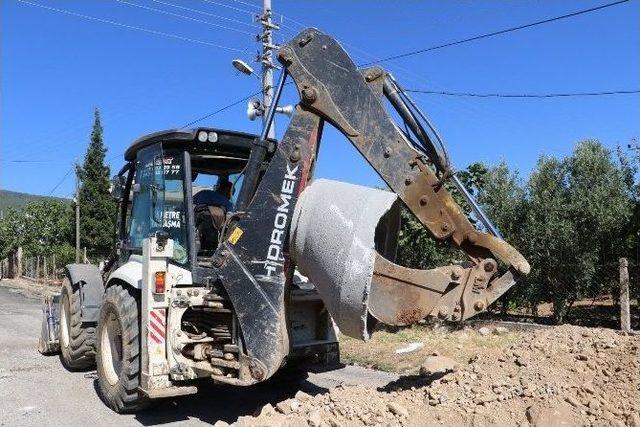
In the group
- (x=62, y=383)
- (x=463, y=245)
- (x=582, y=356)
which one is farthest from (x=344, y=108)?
(x=62, y=383)

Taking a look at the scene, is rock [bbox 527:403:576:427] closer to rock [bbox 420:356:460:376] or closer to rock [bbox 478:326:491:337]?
rock [bbox 420:356:460:376]

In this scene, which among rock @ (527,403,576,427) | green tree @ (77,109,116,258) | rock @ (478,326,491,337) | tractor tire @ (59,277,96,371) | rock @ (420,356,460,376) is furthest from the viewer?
green tree @ (77,109,116,258)

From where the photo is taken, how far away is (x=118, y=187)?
7125mm

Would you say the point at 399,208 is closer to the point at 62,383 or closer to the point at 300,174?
the point at 300,174

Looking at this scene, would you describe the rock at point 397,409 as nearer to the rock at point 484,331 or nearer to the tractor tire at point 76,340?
the tractor tire at point 76,340

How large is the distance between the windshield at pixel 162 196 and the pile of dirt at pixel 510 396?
6.25 feet

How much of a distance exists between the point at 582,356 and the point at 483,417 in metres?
1.30

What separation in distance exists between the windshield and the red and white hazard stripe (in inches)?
20.2

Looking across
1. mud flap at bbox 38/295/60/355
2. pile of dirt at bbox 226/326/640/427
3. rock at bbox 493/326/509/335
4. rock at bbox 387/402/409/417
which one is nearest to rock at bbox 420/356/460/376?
pile of dirt at bbox 226/326/640/427

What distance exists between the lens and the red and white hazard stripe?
17.2 feet

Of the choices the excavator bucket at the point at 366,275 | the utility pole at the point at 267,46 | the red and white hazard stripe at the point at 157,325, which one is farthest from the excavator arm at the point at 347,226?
the utility pole at the point at 267,46

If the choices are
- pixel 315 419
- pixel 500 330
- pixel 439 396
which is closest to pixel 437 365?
pixel 439 396

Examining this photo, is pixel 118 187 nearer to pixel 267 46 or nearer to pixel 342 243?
pixel 342 243

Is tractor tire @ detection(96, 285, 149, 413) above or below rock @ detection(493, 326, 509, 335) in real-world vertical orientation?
above
